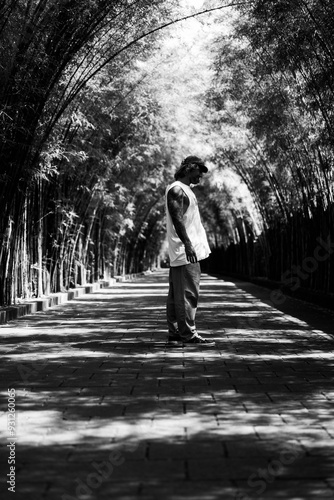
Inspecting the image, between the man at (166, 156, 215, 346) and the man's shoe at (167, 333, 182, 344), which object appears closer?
the man at (166, 156, 215, 346)

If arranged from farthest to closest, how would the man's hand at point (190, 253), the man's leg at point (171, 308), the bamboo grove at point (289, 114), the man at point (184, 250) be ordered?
1. the bamboo grove at point (289, 114)
2. the man's leg at point (171, 308)
3. the man at point (184, 250)
4. the man's hand at point (190, 253)

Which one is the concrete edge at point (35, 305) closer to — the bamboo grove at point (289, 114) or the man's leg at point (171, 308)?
the man's leg at point (171, 308)

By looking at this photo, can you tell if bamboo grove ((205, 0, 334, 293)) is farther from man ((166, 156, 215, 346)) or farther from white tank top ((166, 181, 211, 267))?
white tank top ((166, 181, 211, 267))

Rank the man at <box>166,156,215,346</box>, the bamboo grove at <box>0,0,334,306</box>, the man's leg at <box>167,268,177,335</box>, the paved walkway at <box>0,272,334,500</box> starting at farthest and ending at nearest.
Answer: the bamboo grove at <box>0,0,334,306</box> < the man's leg at <box>167,268,177,335</box> < the man at <box>166,156,215,346</box> < the paved walkway at <box>0,272,334,500</box>

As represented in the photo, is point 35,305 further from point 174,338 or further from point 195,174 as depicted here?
point 195,174

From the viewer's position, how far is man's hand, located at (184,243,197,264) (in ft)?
21.0

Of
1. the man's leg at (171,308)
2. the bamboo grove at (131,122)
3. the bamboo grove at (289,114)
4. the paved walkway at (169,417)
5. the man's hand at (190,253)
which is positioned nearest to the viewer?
the paved walkway at (169,417)

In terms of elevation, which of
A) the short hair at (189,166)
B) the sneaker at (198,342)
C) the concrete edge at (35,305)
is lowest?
the sneaker at (198,342)

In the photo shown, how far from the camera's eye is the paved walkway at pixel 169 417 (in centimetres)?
281

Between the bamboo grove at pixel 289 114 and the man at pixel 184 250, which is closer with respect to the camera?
the man at pixel 184 250

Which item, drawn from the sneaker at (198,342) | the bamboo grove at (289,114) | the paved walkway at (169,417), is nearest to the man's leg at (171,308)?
the sneaker at (198,342)

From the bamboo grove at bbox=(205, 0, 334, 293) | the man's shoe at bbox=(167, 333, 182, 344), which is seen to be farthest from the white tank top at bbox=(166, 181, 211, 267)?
the bamboo grove at bbox=(205, 0, 334, 293)

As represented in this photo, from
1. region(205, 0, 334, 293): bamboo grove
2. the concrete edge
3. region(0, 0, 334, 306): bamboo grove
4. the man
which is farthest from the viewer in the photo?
region(205, 0, 334, 293): bamboo grove

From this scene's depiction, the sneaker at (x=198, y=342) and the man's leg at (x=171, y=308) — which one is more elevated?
the man's leg at (x=171, y=308)
